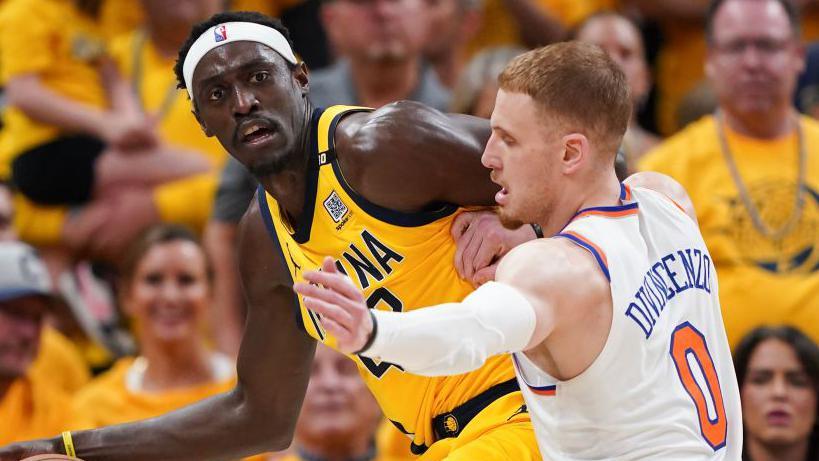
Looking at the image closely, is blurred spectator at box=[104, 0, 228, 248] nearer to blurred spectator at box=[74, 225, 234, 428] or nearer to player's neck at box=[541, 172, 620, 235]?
blurred spectator at box=[74, 225, 234, 428]

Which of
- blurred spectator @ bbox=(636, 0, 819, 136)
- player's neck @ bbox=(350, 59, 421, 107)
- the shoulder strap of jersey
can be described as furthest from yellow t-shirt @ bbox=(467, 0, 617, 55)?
the shoulder strap of jersey

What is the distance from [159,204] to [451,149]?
154 inches

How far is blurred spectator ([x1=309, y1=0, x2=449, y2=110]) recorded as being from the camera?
7.16m

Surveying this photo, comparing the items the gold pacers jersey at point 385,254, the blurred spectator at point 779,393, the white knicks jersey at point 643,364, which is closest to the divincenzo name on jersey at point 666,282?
the white knicks jersey at point 643,364

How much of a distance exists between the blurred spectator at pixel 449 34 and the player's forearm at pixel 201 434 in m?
4.05

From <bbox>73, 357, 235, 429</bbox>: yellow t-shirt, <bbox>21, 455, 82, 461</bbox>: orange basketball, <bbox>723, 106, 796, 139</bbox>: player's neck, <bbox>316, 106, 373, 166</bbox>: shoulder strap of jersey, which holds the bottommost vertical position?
<bbox>73, 357, 235, 429</bbox>: yellow t-shirt

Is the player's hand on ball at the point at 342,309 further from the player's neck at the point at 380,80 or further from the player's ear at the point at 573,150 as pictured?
the player's neck at the point at 380,80

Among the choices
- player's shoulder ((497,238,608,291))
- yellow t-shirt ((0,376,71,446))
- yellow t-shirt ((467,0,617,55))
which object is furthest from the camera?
yellow t-shirt ((467,0,617,55))

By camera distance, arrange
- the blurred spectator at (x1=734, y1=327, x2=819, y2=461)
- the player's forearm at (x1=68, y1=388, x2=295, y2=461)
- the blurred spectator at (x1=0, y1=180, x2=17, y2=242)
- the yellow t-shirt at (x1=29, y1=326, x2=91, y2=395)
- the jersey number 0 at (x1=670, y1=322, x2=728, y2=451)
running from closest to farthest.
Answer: the jersey number 0 at (x1=670, y1=322, x2=728, y2=451) < the player's forearm at (x1=68, y1=388, x2=295, y2=461) < the blurred spectator at (x1=734, y1=327, x2=819, y2=461) < the yellow t-shirt at (x1=29, y1=326, x2=91, y2=395) < the blurred spectator at (x1=0, y1=180, x2=17, y2=242)

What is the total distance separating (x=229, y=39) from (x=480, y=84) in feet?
10.3

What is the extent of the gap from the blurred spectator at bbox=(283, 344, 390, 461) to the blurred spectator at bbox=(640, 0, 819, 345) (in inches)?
64.4

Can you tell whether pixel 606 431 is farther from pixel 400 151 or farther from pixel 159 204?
pixel 159 204

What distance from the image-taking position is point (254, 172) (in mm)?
3979

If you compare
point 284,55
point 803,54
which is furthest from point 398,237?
point 803,54
